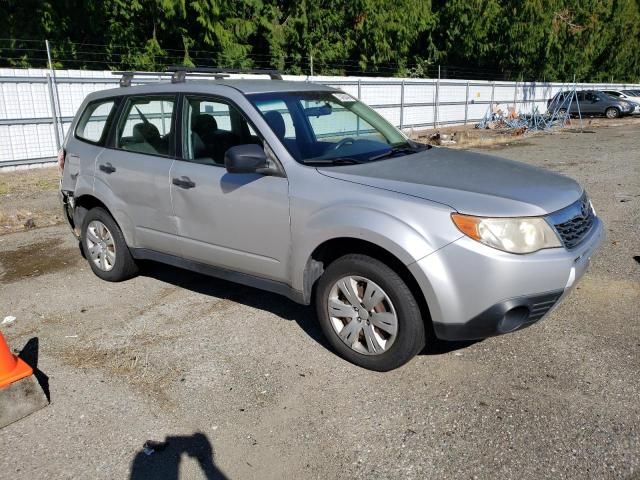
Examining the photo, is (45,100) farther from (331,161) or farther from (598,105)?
(598,105)

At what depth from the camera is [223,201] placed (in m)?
4.15

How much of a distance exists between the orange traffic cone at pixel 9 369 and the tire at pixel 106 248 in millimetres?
1862

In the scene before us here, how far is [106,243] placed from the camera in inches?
208

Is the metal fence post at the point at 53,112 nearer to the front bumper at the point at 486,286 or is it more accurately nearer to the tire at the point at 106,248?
the tire at the point at 106,248

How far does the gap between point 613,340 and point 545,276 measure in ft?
3.92

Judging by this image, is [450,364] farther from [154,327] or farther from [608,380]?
[154,327]

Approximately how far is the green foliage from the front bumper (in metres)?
13.9

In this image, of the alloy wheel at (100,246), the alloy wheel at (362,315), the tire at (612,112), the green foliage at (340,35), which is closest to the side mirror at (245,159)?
the alloy wheel at (362,315)

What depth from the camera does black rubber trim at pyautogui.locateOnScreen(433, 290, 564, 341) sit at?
3211 millimetres

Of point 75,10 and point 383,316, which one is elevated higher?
point 75,10

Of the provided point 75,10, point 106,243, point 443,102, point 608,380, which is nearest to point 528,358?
point 608,380

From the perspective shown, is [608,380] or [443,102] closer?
[608,380]

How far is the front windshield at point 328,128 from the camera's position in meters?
4.05

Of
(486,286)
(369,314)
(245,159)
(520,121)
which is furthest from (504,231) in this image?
(520,121)
